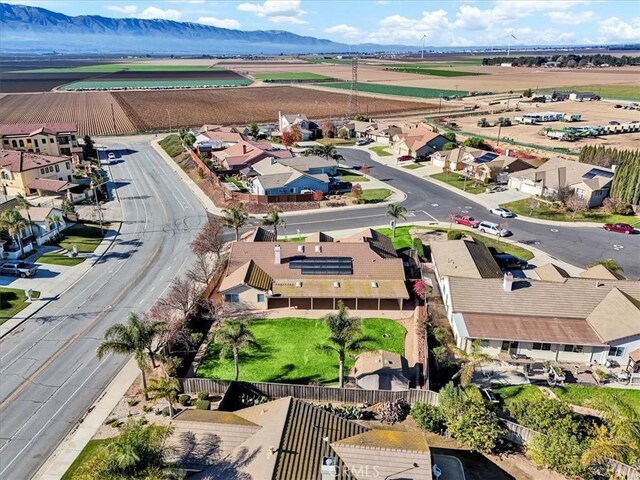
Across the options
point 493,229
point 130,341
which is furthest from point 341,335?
point 493,229

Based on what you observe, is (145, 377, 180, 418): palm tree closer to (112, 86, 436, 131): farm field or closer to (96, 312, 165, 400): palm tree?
(96, 312, 165, 400): palm tree

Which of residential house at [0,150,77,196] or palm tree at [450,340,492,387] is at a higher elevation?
residential house at [0,150,77,196]

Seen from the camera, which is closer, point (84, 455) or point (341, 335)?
point (84, 455)

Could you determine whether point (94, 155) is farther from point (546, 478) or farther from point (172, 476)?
point (546, 478)

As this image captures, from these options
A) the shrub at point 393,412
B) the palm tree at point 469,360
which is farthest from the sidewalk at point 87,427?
the palm tree at point 469,360

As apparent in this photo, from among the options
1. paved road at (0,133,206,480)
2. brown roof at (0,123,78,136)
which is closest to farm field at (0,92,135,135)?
brown roof at (0,123,78,136)

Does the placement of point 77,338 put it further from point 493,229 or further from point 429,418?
point 493,229

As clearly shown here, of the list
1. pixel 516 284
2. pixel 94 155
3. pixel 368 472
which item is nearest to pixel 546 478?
pixel 368 472
